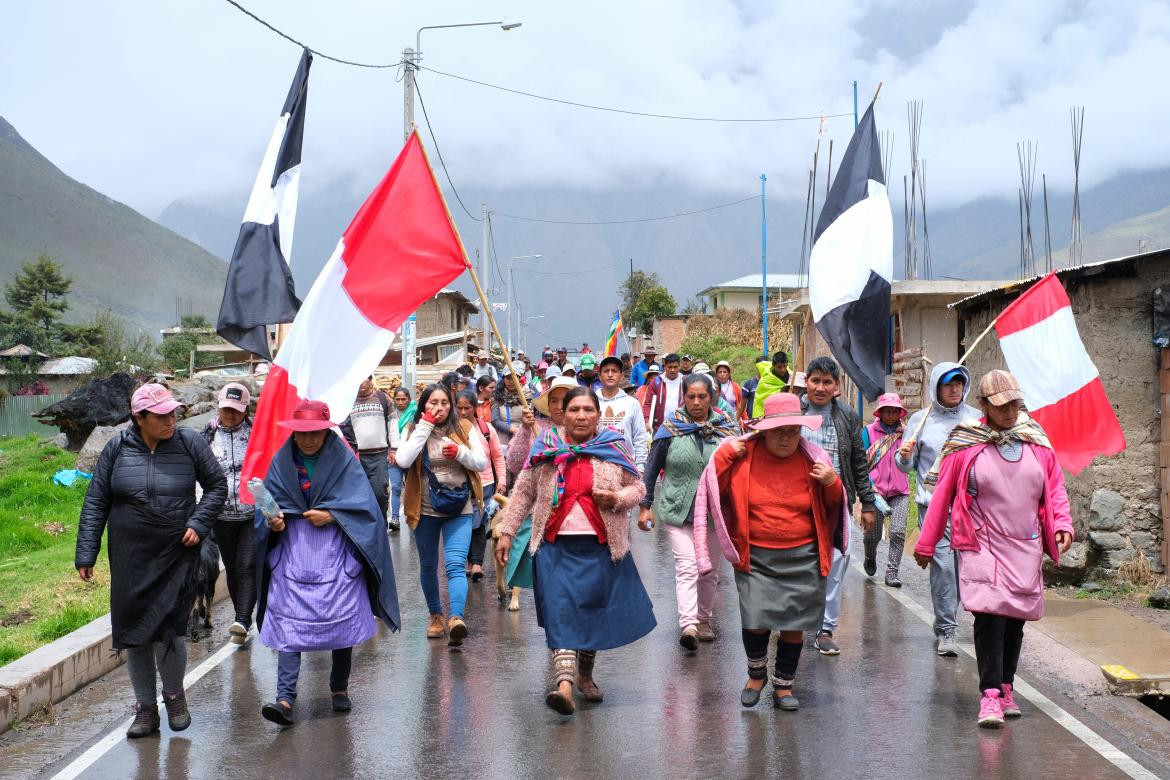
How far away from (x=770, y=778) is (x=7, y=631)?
21.9ft

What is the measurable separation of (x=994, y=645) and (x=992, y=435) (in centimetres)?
113

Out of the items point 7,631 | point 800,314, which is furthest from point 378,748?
point 800,314

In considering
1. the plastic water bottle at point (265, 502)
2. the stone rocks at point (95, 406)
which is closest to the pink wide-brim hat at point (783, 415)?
the plastic water bottle at point (265, 502)

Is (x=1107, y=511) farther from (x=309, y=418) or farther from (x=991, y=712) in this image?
(x=309, y=418)

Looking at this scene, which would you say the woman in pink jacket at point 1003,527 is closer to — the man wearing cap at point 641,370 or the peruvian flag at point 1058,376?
the peruvian flag at point 1058,376

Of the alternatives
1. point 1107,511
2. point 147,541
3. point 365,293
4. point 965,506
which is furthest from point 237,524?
point 1107,511

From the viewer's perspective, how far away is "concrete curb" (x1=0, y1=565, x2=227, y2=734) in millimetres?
6625

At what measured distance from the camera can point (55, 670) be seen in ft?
23.3

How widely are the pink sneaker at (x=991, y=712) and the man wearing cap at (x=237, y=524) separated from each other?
503cm

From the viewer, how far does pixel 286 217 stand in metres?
10.7

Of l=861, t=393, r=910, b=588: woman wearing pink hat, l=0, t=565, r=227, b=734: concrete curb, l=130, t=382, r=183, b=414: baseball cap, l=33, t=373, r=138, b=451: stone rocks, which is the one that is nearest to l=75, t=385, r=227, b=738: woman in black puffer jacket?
l=130, t=382, r=183, b=414: baseball cap

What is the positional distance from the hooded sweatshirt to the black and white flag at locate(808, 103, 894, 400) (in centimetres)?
68

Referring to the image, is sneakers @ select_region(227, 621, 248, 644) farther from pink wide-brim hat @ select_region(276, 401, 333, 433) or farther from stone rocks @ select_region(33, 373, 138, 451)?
stone rocks @ select_region(33, 373, 138, 451)

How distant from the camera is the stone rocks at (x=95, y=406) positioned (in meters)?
24.3
